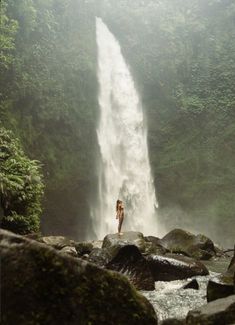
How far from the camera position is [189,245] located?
604 inches

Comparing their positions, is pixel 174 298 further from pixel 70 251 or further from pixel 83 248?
pixel 83 248

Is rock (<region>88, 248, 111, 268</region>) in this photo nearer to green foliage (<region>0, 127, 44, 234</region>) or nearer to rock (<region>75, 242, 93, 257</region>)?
rock (<region>75, 242, 93, 257</region>)

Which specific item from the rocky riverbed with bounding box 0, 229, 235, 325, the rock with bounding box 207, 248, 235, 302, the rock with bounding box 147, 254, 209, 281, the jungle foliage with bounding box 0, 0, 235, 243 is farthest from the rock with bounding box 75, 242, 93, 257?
the rocky riverbed with bounding box 0, 229, 235, 325

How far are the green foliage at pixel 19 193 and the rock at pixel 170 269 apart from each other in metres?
5.55

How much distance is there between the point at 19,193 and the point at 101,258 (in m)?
5.38

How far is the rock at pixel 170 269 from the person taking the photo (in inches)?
398

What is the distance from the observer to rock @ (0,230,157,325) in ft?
11.8

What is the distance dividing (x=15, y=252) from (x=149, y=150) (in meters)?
21.9

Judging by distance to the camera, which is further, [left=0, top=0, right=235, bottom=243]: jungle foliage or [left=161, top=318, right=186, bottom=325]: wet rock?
[left=0, top=0, right=235, bottom=243]: jungle foliage

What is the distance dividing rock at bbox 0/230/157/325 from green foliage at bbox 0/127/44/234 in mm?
9938

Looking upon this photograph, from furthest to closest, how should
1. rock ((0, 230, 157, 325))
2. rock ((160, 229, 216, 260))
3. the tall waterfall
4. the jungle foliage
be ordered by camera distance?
the tall waterfall < the jungle foliage < rock ((160, 229, 216, 260)) < rock ((0, 230, 157, 325))

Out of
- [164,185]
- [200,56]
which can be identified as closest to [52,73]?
[164,185]

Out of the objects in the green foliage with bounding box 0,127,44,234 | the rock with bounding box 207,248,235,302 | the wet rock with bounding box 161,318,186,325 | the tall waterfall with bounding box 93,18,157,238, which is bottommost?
the wet rock with bounding box 161,318,186,325

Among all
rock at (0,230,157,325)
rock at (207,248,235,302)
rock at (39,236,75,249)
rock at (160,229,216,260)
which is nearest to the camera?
rock at (0,230,157,325)
